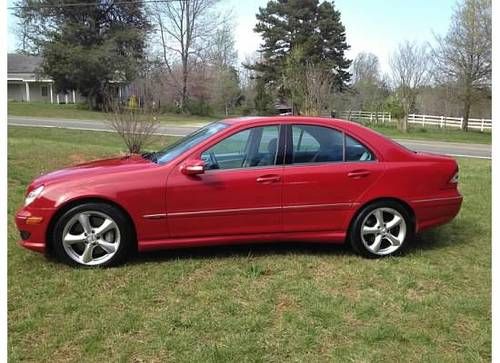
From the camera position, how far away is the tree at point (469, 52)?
3434cm

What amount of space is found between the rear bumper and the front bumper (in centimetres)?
369

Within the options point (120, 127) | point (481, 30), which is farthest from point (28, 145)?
point (481, 30)

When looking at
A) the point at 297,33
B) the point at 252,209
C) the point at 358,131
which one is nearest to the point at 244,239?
the point at 252,209

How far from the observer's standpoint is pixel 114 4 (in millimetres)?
45156

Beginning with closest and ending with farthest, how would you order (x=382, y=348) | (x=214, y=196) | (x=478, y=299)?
(x=382, y=348) < (x=478, y=299) < (x=214, y=196)

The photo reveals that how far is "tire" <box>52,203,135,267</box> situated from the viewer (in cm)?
496

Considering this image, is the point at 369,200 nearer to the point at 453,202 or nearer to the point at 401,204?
the point at 401,204

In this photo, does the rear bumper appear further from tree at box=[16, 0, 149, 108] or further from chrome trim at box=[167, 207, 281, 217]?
tree at box=[16, 0, 149, 108]

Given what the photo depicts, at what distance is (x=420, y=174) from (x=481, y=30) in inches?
1312

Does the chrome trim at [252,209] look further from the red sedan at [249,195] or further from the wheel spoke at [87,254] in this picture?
the wheel spoke at [87,254]

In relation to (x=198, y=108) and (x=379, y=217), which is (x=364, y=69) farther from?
(x=379, y=217)

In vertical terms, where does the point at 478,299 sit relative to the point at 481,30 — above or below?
below

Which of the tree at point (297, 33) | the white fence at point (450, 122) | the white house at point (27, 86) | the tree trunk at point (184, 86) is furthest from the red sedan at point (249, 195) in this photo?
the white house at point (27, 86)

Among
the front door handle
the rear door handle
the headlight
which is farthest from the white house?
the rear door handle
